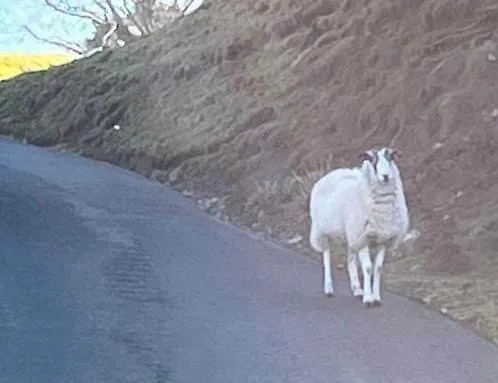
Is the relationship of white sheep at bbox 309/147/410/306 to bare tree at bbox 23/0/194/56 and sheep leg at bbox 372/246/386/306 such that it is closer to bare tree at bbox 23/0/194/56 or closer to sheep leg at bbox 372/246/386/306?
sheep leg at bbox 372/246/386/306

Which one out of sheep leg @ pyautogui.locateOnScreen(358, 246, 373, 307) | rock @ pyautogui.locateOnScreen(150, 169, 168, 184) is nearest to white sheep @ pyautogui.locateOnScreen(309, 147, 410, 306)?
sheep leg @ pyautogui.locateOnScreen(358, 246, 373, 307)

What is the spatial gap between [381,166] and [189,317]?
204 centimetres

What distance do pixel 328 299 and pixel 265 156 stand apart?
8.72 metres

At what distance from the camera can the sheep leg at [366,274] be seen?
12.8 m

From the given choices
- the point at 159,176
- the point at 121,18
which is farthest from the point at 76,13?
the point at 159,176

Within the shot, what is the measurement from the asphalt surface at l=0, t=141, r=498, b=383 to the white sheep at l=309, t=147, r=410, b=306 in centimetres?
27

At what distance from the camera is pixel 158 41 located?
3184 cm

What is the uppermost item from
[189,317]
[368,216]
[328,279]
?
[368,216]

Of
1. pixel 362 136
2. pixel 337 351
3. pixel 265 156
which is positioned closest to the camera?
pixel 337 351

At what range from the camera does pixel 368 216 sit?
42.3ft

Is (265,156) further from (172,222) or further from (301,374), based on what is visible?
(301,374)

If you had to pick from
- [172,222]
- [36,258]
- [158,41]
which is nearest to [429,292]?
[36,258]

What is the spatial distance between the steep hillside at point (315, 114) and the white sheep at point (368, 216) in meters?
0.68

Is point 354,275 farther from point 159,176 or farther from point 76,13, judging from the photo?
point 76,13
